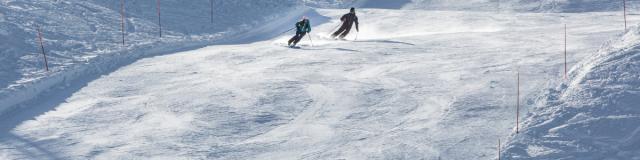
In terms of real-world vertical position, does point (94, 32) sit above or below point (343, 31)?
above

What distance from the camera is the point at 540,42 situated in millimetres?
22875

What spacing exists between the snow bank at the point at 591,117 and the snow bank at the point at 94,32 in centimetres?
1002

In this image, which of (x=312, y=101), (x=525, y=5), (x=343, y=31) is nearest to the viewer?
(x=312, y=101)

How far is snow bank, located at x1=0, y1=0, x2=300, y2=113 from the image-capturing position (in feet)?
67.8

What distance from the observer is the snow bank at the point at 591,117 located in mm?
14453

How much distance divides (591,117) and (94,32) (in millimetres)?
14775

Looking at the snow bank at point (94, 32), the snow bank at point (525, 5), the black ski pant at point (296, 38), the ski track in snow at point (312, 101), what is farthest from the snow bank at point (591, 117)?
the snow bank at point (525, 5)

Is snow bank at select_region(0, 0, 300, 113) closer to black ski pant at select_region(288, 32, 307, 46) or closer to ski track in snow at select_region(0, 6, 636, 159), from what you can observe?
ski track in snow at select_region(0, 6, 636, 159)

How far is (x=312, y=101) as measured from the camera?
1791 centimetres

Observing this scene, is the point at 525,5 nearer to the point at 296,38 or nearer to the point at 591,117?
the point at 296,38

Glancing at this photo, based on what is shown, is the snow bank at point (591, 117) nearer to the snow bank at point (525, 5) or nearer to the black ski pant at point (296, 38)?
the black ski pant at point (296, 38)

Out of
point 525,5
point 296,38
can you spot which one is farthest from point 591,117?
point 525,5

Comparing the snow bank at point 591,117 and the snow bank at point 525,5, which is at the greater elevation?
the snow bank at point 525,5

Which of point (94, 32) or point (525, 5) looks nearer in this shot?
point (94, 32)
